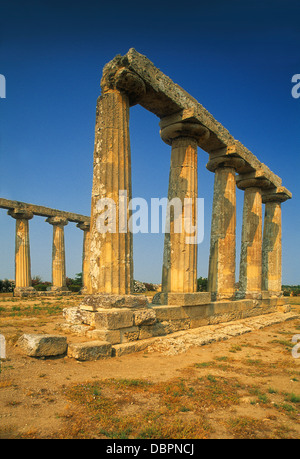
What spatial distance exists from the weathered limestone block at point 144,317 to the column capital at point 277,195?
13.1m

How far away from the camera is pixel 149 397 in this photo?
4711mm

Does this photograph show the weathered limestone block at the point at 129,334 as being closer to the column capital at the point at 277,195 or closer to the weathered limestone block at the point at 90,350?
the weathered limestone block at the point at 90,350

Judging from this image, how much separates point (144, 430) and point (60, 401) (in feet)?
4.56

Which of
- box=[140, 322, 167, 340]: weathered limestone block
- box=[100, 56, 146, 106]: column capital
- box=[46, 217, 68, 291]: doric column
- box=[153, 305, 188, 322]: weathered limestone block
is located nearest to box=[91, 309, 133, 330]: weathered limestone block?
box=[140, 322, 167, 340]: weathered limestone block

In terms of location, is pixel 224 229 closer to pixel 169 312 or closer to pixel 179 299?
pixel 179 299

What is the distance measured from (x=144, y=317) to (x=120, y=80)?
6.00 m

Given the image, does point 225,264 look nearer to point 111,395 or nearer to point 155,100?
point 155,100

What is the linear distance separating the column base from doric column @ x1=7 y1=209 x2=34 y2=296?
1899cm

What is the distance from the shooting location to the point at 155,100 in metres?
9.61

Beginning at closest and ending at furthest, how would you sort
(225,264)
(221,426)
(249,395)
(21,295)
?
1. (221,426)
2. (249,395)
3. (225,264)
4. (21,295)

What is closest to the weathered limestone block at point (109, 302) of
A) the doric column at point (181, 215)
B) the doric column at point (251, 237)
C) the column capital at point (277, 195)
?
the doric column at point (181, 215)

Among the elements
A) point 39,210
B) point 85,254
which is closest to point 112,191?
point 39,210

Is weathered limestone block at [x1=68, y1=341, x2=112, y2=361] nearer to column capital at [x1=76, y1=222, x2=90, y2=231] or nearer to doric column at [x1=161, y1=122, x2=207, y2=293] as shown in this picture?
doric column at [x1=161, y1=122, x2=207, y2=293]
